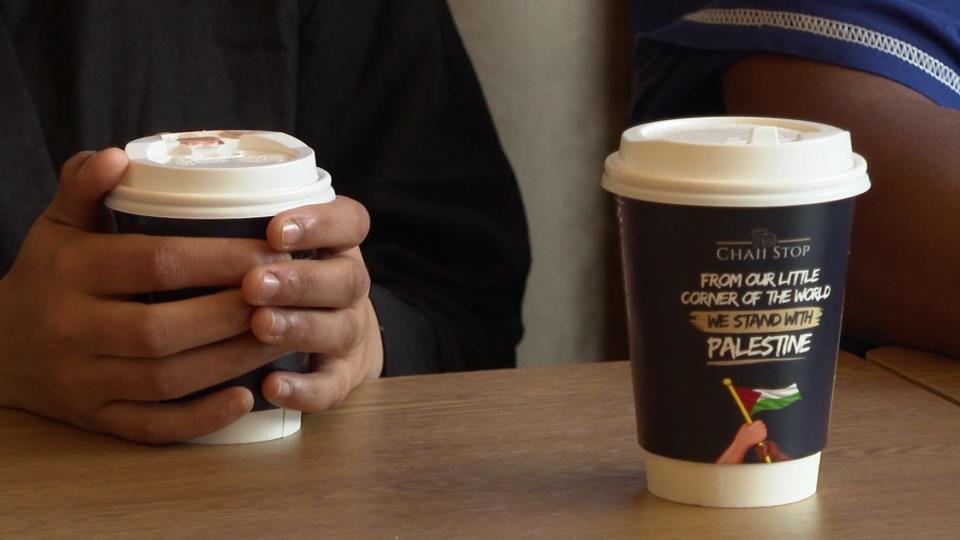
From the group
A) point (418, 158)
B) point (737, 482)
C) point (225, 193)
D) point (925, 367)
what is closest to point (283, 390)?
point (225, 193)

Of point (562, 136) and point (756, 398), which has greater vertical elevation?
point (756, 398)

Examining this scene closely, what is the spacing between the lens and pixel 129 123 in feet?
3.88

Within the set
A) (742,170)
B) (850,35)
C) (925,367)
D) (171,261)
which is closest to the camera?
(742,170)

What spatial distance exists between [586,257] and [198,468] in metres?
1.00

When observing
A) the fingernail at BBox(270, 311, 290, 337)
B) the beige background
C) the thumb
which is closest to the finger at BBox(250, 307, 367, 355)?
the fingernail at BBox(270, 311, 290, 337)

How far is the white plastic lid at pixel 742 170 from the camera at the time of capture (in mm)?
555

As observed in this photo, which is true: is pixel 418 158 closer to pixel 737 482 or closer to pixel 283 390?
pixel 283 390

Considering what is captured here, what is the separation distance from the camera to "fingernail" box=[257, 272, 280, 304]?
67 centimetres

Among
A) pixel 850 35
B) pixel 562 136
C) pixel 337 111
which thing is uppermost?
pixel 850 35

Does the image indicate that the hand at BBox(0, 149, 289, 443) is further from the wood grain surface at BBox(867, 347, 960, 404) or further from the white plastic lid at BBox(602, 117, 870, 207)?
the wood grain surface at BBox(867, 347, 960, 404)

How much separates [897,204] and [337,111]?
0.59 m

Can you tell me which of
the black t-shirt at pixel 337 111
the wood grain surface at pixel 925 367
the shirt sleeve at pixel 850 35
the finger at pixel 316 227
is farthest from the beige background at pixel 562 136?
the finger at pixel 316 227

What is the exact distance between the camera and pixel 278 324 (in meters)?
0.69

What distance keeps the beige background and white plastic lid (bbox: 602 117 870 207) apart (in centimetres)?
98
